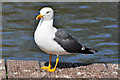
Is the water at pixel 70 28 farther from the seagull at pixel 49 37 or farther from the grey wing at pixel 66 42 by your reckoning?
the seagull at pixel 49 37

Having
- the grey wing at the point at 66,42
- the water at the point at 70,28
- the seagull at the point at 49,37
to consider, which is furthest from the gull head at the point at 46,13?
the water at the point at 70,28

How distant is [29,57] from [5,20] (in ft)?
13.6

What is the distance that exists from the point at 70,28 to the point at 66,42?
215 inches

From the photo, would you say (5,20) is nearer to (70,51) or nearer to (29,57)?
(29,57)

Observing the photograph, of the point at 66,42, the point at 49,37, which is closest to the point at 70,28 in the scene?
the point at 66,42

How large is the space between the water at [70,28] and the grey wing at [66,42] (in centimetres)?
238

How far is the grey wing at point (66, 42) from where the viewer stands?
26.5 feet

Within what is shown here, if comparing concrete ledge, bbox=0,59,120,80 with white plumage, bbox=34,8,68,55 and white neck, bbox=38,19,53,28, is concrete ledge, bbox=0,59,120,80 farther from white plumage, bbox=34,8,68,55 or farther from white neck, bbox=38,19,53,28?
white neck, bbox=38,19,53,28

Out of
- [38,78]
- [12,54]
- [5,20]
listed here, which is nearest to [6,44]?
[12,54]

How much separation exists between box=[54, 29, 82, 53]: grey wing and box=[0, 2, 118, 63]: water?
2.38 metres

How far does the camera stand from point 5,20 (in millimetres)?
14992

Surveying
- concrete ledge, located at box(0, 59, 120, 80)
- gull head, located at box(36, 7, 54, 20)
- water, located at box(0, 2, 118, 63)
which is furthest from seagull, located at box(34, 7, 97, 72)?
water, located at box(0, 2, 118, 63)

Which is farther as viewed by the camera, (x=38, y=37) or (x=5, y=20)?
(x=5, y=20)

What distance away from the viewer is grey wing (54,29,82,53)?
26.5 feet
